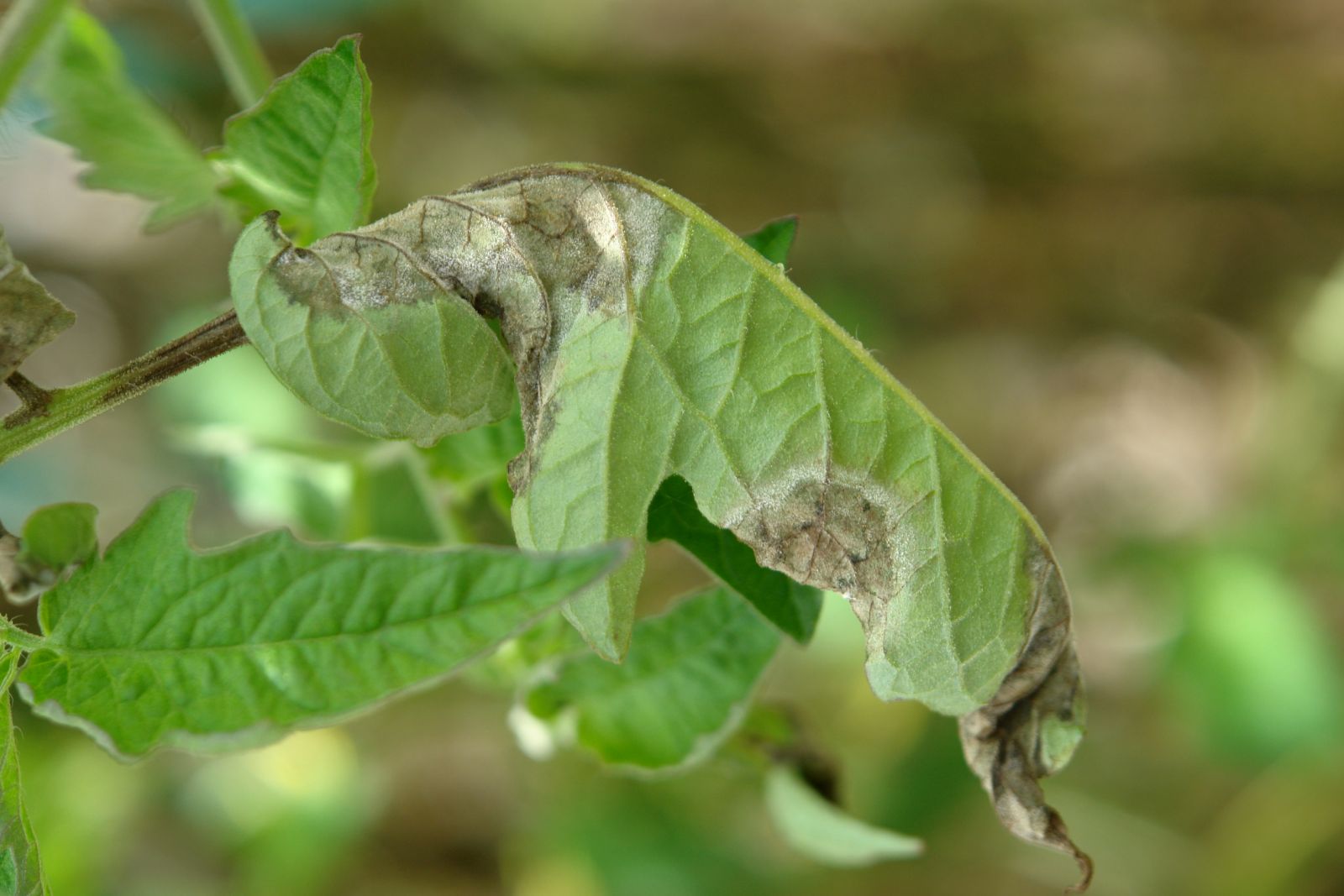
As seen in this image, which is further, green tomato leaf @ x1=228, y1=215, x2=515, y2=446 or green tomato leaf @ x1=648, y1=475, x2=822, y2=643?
green tomato leaf @ x1=648, y1=475, x2=822, y2=643

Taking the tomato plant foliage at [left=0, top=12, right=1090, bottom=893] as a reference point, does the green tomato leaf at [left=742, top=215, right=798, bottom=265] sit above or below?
above

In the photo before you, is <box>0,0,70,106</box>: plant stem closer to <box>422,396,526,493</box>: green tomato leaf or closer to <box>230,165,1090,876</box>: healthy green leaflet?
<box>230,165,1090,876</box>: healthy green leaflet

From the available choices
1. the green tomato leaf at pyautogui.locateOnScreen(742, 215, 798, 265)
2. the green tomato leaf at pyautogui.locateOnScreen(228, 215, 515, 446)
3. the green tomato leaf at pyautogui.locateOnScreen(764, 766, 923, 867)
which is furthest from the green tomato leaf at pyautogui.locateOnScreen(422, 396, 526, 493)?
the green tomato leaf at pyautogui.locateOnScreen(764, 766, 923, 867)

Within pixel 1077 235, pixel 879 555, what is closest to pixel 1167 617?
pixel 1077 235

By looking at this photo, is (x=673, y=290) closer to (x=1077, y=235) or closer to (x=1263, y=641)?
(x=1263, y=641)

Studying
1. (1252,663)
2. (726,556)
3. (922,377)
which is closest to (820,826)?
(726,556)

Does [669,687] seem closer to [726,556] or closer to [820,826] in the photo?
[820,826]
